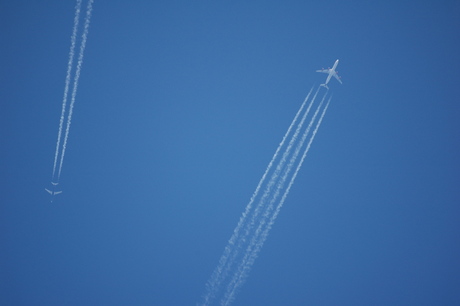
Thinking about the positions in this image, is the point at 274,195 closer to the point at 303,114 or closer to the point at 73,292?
the point at 303,114

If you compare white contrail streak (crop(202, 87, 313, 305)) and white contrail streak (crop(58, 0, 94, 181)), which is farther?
white contrail streak (crop(202, 87, 313, 305))

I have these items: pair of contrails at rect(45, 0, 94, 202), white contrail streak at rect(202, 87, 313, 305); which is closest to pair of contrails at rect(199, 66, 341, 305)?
white contrail streak at rect(202, 87, 313, 305)

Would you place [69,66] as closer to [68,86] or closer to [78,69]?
[78,69]

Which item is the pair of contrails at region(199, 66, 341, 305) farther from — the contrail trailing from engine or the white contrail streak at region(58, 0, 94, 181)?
the white contrail streak at region(58, 0, 94, 181)

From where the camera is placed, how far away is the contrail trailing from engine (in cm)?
1182

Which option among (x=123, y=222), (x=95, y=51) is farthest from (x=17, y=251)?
(x=95, y=51)

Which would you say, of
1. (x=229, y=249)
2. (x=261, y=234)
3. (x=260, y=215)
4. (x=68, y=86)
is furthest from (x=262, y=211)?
(x=68, y=86)

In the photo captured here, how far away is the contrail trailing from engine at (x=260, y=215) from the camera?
1182cm

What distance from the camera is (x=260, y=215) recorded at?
12.0m

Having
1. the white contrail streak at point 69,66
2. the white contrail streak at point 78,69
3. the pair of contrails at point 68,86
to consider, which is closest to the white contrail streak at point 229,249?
the pair of contrails at point 68,86

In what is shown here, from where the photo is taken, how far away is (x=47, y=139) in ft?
33.3

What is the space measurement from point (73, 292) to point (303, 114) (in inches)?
408

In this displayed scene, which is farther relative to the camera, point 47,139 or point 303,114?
point 303,114

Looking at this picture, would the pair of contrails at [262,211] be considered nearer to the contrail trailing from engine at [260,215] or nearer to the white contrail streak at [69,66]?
the contrail trailing from engine at [260,215]
